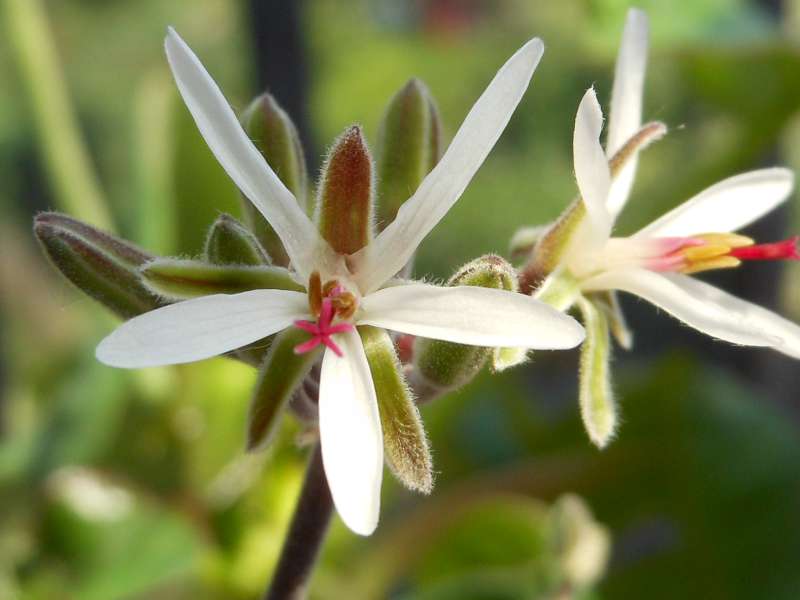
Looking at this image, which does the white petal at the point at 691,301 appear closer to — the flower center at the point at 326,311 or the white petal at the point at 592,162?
the white petal at the point at 592,162

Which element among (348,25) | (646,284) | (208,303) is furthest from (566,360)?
(208,303)

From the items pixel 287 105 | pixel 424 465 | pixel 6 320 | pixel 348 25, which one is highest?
pixel 424 465

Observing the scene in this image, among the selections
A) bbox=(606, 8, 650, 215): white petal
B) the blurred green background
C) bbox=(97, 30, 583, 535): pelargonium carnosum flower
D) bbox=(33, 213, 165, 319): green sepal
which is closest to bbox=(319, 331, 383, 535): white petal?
bbox=(97, 30, 583, 535): pelargonium carnosum flower

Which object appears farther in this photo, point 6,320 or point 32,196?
point 32,196

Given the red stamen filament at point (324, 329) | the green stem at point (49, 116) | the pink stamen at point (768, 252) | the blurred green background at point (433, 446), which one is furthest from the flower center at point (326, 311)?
the green stem at point (49, 116)

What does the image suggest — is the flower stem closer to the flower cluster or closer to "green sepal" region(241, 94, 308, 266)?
the flower cluster

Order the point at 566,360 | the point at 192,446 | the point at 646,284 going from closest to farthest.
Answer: the point at 646,284 → the point at 192,446 → the point at 566,360

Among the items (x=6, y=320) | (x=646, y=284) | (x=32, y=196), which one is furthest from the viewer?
(x=32, y=196)

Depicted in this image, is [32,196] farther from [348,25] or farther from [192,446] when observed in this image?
[192,446]
